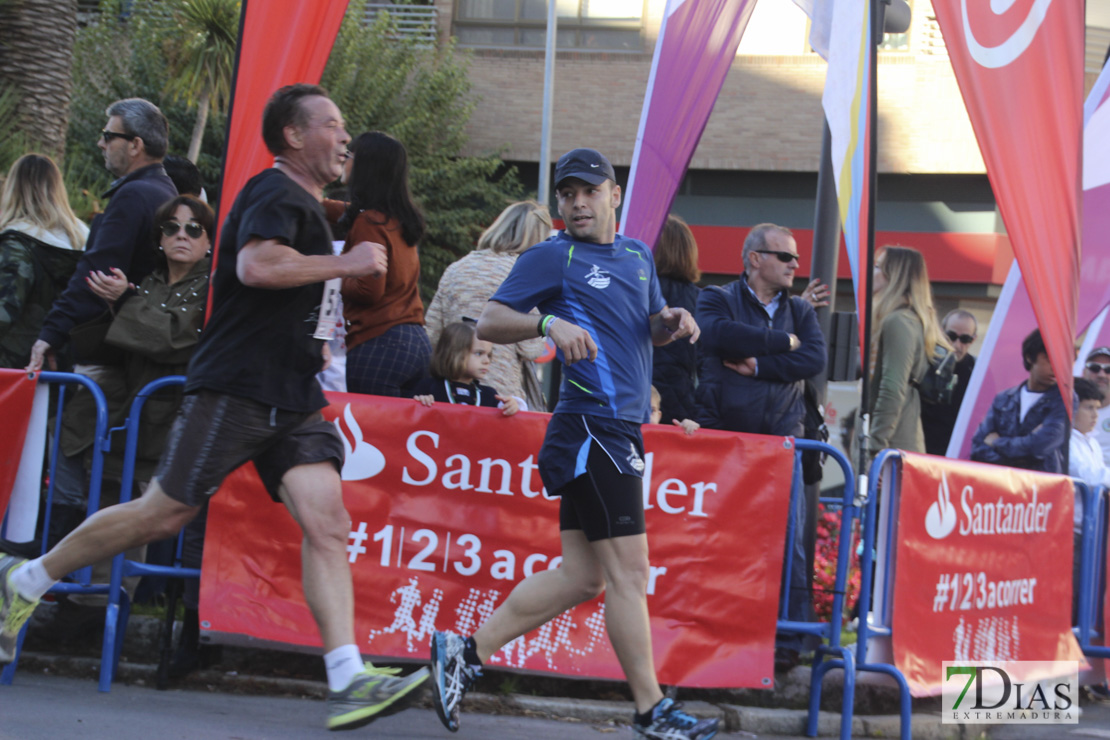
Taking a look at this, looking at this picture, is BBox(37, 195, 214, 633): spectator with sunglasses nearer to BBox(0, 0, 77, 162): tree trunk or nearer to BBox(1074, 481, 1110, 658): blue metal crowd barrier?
BBox(1074, 481, 1110, 658): blue metal crowd barrier

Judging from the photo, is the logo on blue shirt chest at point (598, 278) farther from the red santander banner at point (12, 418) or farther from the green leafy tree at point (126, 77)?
the green leafy tree at point (126, 77)

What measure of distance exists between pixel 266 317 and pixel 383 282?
129 centimetres

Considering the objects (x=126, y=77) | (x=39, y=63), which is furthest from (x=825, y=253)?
(x=126, y=77)

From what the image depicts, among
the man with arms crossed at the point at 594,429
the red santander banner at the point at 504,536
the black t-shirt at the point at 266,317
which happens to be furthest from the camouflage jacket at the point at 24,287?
the man with arms crossed at the point at 594,429

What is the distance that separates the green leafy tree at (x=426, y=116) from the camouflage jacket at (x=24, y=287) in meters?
16.4

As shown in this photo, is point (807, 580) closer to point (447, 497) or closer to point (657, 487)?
point (657, 487)

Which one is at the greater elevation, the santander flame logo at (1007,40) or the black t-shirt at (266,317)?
the santander flame logo at (1007,40)

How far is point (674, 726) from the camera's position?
378 cm

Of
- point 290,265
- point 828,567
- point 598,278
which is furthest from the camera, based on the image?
point 828,567

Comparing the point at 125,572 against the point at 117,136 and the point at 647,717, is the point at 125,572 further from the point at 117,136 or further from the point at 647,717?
the point at 647,717

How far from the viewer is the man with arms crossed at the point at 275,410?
3658 mm

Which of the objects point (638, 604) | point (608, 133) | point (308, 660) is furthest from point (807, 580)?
point (608, 133)

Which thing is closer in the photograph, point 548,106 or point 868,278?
point 868,278

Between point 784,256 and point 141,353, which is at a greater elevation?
point 784,256
